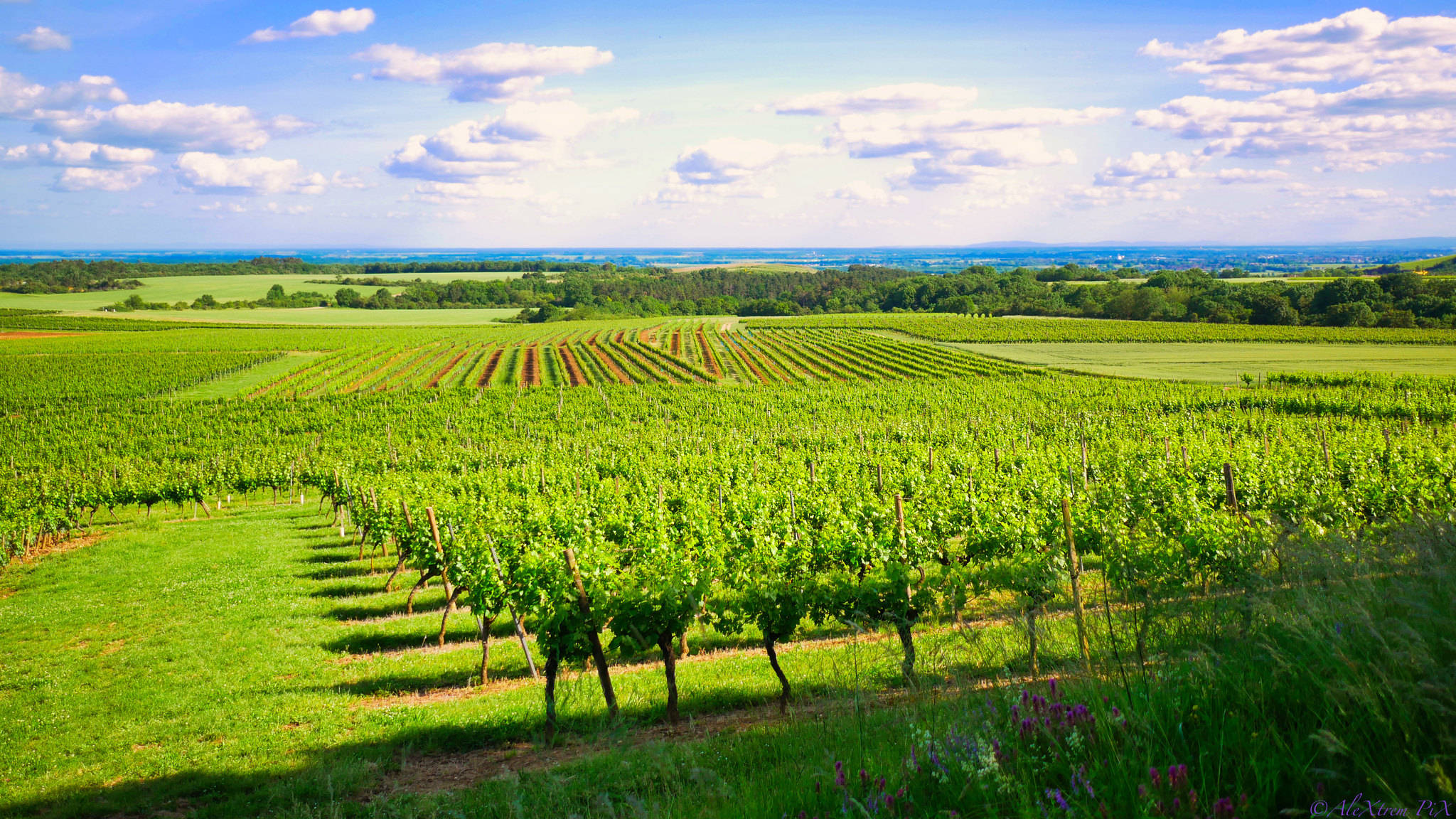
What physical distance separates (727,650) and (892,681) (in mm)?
4020

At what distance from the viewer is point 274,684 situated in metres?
11.6

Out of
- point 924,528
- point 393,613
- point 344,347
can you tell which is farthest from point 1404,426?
point 344,347

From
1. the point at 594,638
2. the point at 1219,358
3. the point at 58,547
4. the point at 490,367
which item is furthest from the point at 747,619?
the point at 1219,358

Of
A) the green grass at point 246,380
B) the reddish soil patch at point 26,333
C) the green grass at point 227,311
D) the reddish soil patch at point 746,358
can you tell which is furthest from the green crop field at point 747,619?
the green grass at point 227,311

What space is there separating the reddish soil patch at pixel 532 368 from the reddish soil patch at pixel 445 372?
6.70 meters

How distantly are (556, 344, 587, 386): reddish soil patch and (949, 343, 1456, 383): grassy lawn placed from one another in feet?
132

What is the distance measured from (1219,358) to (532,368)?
63370mm

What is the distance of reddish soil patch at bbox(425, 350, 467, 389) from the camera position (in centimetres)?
6244

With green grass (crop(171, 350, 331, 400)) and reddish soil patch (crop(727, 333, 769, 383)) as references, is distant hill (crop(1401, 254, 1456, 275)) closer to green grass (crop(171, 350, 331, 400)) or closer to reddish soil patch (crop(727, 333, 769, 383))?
reddish soil patch (crop(727, 333, 769, 383))

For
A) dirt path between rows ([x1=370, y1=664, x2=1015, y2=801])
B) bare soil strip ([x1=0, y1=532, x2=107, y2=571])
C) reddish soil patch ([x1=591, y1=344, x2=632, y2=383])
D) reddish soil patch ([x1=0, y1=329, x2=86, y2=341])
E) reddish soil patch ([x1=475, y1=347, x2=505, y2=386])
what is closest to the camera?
dirt path between rows ([x1=370, y1=664, x2=1015, y2=801])

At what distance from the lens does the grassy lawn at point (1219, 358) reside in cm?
5803

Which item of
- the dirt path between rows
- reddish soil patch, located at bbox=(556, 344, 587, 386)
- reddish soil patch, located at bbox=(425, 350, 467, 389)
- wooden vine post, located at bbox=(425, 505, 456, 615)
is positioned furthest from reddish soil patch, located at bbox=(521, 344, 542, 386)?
the dirt path between rows

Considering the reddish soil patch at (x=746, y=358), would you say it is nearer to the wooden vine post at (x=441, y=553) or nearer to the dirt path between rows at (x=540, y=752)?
the wooden vine post at (x=441, y=553)

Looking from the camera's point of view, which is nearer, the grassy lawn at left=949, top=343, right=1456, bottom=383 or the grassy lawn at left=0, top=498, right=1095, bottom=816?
the grassy lawn at left=0, top=498, right=1095, bottom=816
